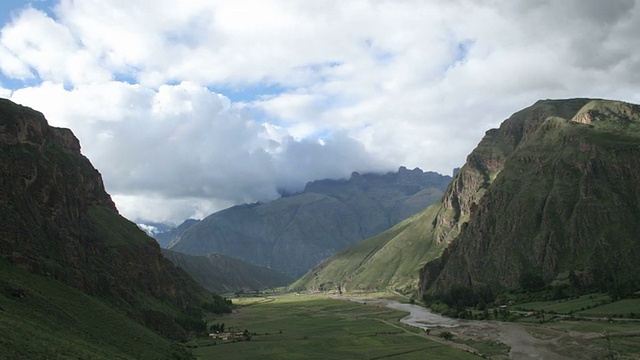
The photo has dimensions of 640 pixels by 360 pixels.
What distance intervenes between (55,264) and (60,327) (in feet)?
145

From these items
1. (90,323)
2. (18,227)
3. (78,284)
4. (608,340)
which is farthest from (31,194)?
(608,340)

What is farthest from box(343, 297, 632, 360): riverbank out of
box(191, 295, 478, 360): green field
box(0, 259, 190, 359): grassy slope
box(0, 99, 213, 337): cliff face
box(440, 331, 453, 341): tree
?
box(0, 99, 213, 337): cliff face

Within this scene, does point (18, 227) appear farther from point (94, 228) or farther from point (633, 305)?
point (633, 305)

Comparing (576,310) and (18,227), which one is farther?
(576,310)

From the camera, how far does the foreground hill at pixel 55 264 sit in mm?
88000

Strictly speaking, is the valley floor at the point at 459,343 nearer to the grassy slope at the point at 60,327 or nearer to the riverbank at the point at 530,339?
the riverbank at the point at 530,339

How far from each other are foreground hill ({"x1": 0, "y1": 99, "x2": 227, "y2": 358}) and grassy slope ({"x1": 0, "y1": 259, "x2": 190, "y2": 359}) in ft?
1.08

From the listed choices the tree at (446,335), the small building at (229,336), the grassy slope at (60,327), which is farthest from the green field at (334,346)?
the grassy slope at (60,327)

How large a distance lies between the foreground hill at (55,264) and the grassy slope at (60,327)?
1.08ft

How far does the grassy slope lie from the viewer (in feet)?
223

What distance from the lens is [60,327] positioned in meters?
89.8

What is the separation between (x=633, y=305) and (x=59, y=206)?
20233cm

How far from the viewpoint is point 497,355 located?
132m

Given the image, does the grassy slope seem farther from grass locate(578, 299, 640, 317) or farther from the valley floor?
grass locate(578, 299, 640, 317)
